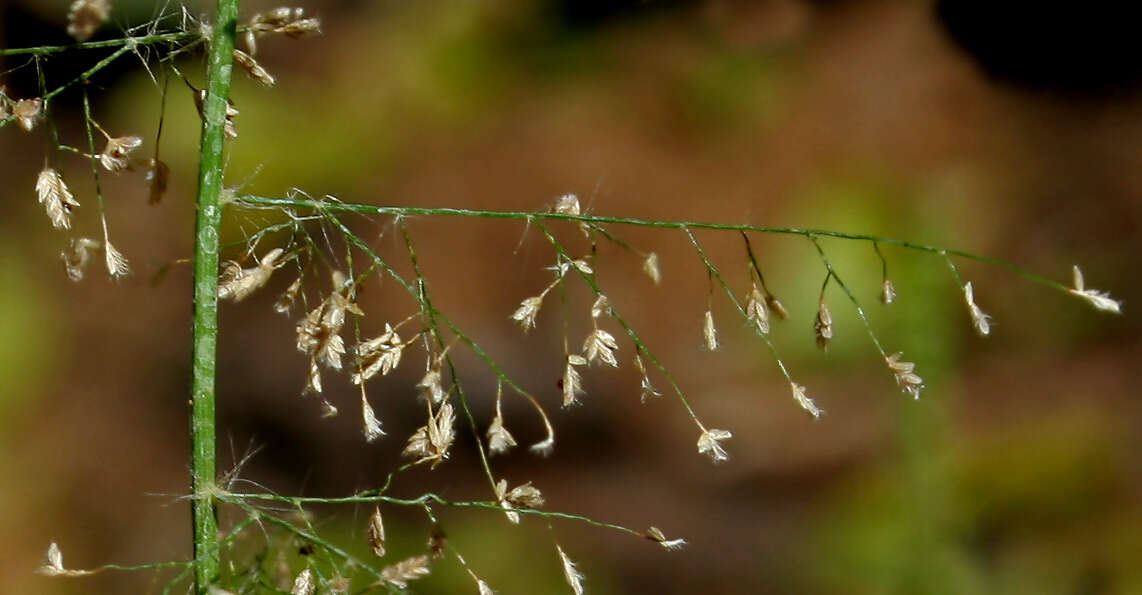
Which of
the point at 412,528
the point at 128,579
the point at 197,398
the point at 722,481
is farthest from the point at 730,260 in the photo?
the point at 197,398

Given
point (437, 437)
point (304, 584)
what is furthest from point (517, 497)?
point (304, 584)

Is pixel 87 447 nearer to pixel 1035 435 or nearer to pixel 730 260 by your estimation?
pixel 730 260

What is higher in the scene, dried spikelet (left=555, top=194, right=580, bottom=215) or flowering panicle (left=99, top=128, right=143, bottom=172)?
flowering panicle (left=99, top=128, right=143, bottom=172)

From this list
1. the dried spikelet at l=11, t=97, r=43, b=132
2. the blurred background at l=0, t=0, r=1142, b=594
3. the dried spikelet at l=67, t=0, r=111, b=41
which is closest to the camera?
the dried spikelet at l=67, t=0, r=111, b=41

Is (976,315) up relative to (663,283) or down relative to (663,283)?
up

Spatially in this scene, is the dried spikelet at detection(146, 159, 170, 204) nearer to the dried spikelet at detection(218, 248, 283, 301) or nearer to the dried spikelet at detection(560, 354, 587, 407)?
the dried spikelet at detection(218, 248, 283, 301)

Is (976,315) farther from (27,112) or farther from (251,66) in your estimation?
(27,112)

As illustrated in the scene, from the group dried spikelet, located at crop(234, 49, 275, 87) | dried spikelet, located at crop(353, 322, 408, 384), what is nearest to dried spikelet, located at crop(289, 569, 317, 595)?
dried spikelet, located at crop(353, 322, 408, 384)
